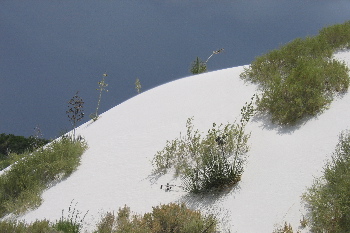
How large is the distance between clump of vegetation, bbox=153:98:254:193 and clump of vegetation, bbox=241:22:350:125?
0.93 metres

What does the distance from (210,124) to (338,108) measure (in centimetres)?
280

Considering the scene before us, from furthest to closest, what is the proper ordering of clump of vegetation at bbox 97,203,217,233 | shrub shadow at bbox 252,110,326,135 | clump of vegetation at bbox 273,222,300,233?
shrub shadow at bbox 252,110,326,135 → clump of vegetation at bbox 97,203,217,233 → clump of vegetation at bbox 273,222,300,233

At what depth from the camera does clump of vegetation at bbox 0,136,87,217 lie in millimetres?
7816

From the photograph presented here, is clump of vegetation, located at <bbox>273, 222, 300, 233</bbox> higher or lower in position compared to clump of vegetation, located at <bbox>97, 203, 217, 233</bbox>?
lower

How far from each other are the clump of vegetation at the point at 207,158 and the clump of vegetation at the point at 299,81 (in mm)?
928

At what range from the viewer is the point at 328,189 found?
532 cm

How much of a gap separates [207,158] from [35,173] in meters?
4.33

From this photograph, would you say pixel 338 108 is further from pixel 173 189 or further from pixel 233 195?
pixel 173 189

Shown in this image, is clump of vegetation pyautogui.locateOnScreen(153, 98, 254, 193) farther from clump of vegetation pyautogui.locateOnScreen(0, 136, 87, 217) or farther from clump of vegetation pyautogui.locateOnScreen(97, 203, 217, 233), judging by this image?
clump of vegetation pyautogui.locateOnScreen(0, 136, 87, 217)

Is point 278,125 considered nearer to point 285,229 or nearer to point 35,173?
point 285,229

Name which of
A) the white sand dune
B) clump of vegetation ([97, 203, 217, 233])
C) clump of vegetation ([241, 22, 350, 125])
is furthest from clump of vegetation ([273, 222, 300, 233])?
clump of vegetation ([241, 22, 350, 125])

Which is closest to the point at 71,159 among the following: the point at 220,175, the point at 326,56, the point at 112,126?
the point at 112,126

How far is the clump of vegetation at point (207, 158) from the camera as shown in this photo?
6387mm

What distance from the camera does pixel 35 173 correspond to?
8.58 meters
